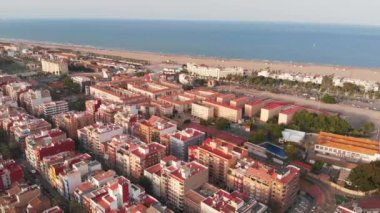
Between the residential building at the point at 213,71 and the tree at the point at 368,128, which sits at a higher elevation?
the residential building at the point at 213,71

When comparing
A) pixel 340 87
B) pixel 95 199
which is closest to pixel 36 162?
pixel 95 199

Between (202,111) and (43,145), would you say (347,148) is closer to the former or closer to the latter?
(202,111)

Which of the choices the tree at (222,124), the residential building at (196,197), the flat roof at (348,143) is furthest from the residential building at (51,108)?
the flat roof at (348,143)

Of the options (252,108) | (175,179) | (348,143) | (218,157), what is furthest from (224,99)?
(175,179)

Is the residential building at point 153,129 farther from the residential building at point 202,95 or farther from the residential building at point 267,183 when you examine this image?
the residential building at point 202,95

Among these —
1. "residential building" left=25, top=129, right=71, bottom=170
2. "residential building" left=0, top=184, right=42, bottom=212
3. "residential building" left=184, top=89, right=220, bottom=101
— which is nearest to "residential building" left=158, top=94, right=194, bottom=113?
"residential building" left=184, top=89, right=220, bottom=101

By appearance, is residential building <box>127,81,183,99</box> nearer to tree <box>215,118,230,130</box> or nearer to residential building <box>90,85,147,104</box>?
residential building <box>90,85,147,104</box>
